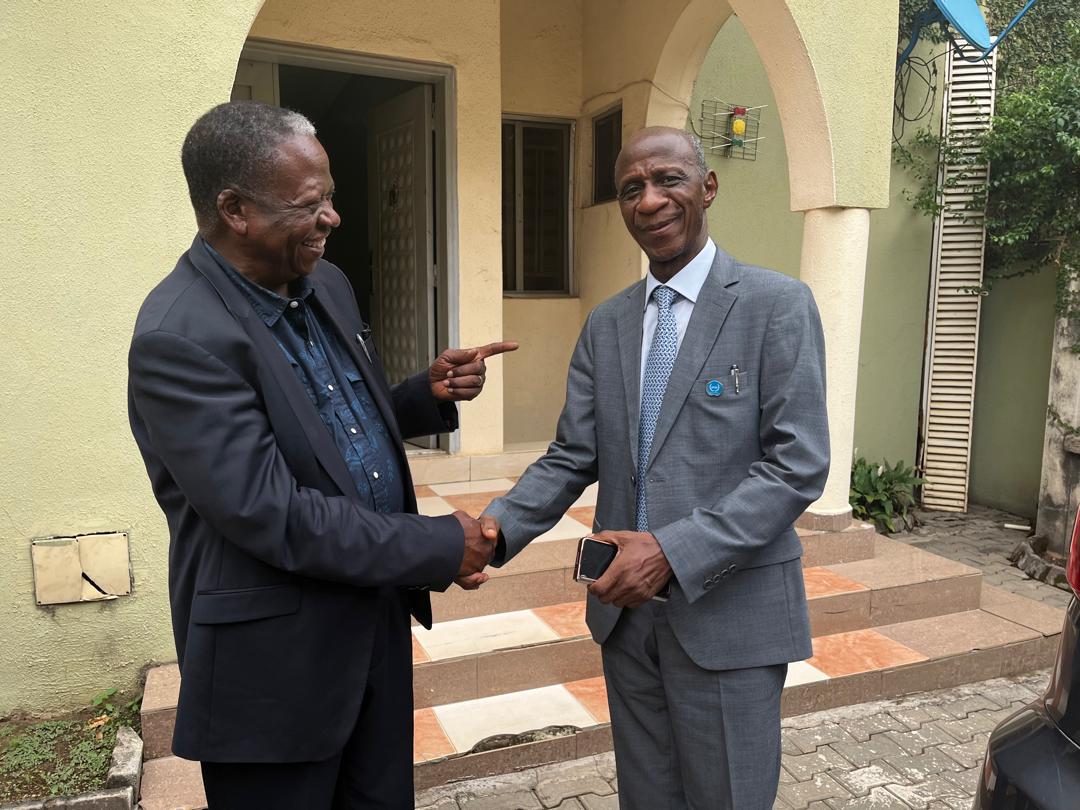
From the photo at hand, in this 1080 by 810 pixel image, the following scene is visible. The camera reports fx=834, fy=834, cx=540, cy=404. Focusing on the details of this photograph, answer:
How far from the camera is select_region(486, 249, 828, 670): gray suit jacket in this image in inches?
69.5

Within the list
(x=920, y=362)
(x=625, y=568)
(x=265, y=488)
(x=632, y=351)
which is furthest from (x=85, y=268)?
(x=920, y=362)

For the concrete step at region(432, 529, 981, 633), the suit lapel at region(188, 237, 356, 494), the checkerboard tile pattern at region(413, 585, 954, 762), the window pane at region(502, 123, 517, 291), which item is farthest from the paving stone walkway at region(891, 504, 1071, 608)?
the suit lapel at region(188, 237, 356, 494)

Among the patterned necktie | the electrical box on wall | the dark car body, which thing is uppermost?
the patterned necktie

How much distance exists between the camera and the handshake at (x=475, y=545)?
1.79 meters

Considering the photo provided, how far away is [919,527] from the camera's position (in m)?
7.26

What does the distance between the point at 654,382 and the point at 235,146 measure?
102 cm

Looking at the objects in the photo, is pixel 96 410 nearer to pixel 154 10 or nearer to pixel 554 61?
pixel 154 10

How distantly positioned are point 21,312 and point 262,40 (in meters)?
2.73

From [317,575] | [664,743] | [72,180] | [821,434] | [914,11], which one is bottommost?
[664,743]

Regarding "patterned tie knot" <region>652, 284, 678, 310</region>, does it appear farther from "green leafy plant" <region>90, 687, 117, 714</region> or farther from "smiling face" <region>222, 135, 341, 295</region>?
"green leafy plant" <region>90, 687, 117, 714</region>

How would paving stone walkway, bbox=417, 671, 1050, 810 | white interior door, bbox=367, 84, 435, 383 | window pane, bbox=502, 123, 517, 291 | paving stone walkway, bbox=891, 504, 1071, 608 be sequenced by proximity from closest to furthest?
paving stone walkway, bbox=417, 671, 1050, 810 < paving stone walkway, bbox=891, 504, 1071, 608 < white interior door, bbox=367, 84, 435, 383 < window pane, bbox=502, 123, 517, 291

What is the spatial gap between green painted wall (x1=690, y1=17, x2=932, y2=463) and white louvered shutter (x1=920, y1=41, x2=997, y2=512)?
126mm

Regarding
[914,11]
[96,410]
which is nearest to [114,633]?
[96,410]

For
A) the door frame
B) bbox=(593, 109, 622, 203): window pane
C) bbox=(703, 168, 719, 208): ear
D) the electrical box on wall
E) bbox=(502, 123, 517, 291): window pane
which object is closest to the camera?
bbox=(703, 168, 719, 208): ear
